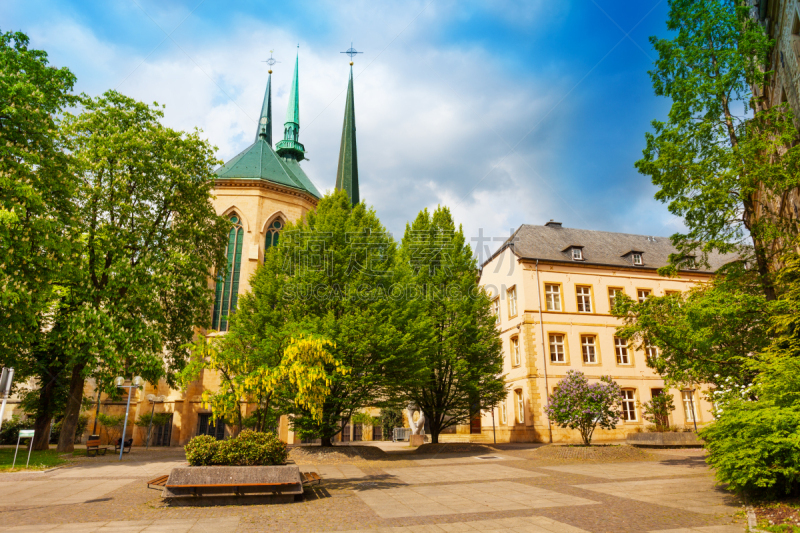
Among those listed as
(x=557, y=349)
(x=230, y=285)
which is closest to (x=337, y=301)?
(x=230, y=285)

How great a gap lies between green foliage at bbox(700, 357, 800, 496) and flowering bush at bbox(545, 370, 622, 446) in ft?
29.9

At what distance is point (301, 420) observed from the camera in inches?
725

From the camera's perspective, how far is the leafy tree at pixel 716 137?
43.7 feet

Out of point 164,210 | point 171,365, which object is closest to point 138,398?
point 171,365

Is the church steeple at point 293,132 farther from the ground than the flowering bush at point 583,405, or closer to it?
farther from the ground

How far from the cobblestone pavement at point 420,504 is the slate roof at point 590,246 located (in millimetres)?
19731

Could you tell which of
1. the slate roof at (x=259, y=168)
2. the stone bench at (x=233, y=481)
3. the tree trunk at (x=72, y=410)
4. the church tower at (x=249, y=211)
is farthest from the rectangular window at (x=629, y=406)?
the tree trunk at (x=72, y=410)

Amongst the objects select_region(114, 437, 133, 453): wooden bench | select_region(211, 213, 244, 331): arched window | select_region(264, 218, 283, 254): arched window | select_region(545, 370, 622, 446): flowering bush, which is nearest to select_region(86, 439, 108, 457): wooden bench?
select_region(114, 437, 133, 453): wooden bench

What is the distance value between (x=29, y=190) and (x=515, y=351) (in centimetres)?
2759

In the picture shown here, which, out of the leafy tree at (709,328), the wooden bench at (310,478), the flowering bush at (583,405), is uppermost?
the leafy tree at (709,328)

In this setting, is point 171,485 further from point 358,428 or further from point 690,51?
point 358,428

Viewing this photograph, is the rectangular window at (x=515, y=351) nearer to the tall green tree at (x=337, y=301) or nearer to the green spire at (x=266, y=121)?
the tall green tree at (x=337, y=301)

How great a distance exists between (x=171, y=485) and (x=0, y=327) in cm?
1147

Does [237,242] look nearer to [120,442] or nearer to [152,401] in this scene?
[152,401]
